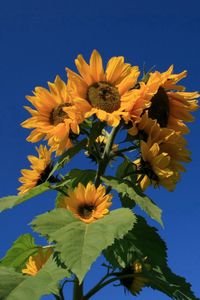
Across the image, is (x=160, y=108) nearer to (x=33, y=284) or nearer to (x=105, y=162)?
(x=105, y=162)

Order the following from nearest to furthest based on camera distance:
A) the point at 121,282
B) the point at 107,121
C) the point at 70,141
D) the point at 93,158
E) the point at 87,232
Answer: the point at 87,232, the point at 107,121, the point at 70,141, the point at 93,158, the point at 121,282

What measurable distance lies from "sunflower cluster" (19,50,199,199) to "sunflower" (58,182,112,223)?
341 millimetres

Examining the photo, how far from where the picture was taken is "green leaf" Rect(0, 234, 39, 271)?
4.24 meters

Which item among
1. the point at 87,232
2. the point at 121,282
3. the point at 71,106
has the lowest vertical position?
the point at 87,232

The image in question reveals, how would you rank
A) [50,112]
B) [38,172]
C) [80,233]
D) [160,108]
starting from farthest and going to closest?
[38,172] → [50,112] → [160,108] → [80,233]

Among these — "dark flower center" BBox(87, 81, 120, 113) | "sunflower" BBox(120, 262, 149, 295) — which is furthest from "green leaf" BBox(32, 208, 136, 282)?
"sunflower" BBox(120, 262, 149, 295)

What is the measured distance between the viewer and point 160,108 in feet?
12.2

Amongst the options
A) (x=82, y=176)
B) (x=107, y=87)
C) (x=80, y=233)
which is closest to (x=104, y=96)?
(x=107, y=87)

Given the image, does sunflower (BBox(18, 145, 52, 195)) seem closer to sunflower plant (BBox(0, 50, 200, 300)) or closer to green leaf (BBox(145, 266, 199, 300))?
sunflower plant (BBox(0, 50, 200, 300))

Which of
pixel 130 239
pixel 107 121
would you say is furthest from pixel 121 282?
pixel 107 121

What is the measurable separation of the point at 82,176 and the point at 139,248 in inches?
25.2

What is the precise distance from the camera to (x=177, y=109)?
3891 mm

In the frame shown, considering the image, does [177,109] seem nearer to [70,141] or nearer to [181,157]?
[181,157]

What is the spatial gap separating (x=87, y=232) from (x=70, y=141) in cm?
82
